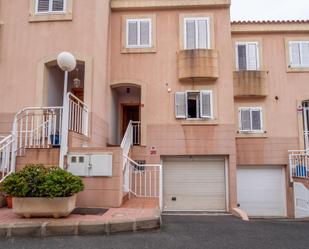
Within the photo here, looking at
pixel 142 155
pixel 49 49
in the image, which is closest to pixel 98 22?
pixel 49 49

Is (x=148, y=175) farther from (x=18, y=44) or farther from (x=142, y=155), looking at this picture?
(x=18, y=44)

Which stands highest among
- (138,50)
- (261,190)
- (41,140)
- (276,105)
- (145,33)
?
(145,33)

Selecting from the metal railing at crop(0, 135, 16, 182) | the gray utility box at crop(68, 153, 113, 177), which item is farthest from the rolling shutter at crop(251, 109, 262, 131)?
the metal railing at crop(0, 135, 16, 182)

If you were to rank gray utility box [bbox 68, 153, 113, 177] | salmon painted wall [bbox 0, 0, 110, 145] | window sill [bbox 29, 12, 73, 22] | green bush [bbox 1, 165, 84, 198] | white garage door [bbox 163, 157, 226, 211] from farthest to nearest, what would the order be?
white garage door [bbox 163, 157, 226, 211], window sill [bbox 29, 12, 73, 22], salmon painted wall [bbox 0, 0, 110, 145], gray utility box [bbox 68, 153, 113, 177], green bush [bbox 1, 165, 84, 198]

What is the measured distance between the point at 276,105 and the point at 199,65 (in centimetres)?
421

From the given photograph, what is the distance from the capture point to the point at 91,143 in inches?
364

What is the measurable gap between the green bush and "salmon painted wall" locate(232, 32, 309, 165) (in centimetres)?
884

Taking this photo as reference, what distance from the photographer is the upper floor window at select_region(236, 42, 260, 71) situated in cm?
1312

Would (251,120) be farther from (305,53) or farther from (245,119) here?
(305,53)

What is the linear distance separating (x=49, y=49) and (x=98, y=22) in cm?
201

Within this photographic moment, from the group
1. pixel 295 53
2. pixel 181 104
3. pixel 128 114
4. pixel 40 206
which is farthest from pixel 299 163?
pixel 40 206

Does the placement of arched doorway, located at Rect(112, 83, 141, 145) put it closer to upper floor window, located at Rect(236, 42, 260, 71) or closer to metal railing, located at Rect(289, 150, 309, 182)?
upper floor window, located at Rect(236, 42, 260, 71)

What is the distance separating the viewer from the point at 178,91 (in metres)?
11.8

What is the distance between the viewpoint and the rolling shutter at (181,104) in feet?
38.4
